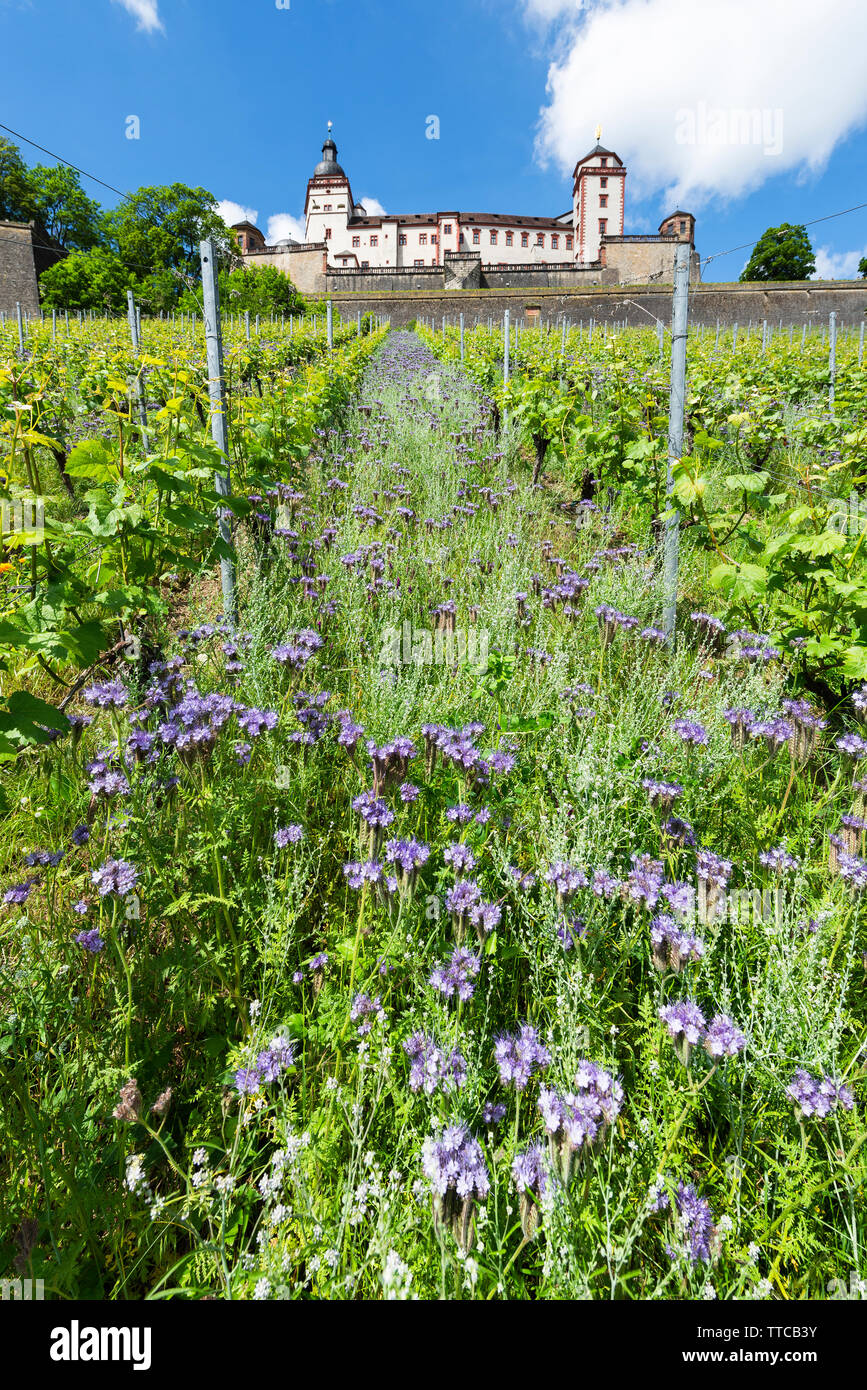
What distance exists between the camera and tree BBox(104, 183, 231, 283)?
43469mm

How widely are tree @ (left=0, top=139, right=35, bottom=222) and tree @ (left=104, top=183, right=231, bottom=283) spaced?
506 centimetres

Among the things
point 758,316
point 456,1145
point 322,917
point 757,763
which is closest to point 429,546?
point 757,763

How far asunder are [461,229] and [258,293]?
37.0 m

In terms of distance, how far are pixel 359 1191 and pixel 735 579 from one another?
262 cm

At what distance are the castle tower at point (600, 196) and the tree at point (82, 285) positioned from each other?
37.9m

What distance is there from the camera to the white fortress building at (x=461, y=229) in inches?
2062

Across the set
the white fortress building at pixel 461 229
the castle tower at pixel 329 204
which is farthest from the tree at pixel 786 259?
the castle tower at pixel 329 204

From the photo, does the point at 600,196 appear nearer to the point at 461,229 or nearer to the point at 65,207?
the point at 461,229
